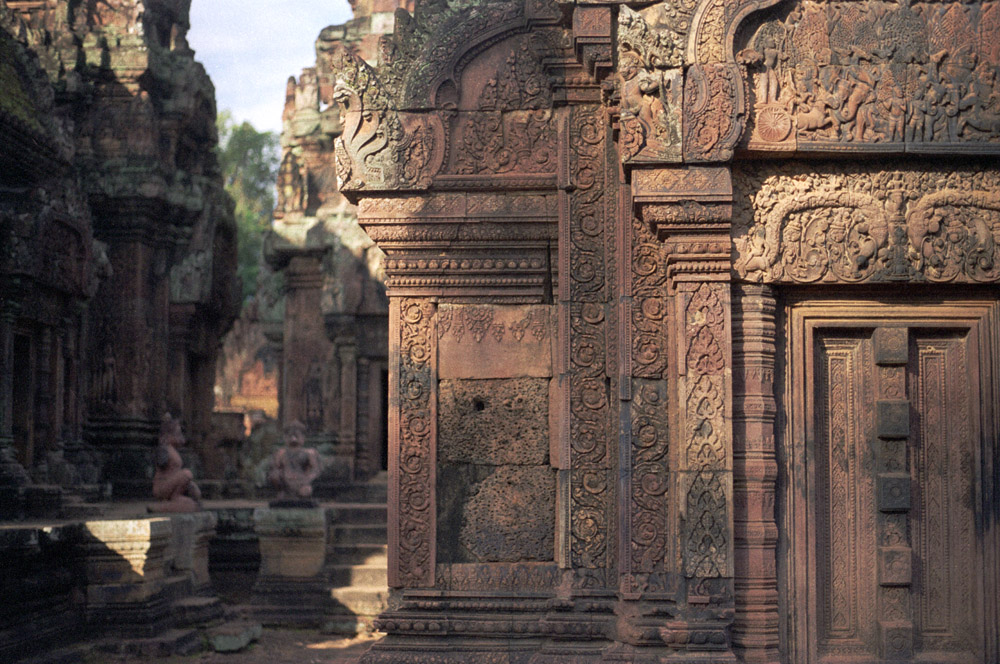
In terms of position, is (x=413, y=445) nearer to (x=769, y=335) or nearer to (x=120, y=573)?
(x=769, y=335)

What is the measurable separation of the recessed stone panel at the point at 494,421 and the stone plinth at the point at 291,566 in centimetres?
661

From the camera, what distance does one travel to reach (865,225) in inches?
234

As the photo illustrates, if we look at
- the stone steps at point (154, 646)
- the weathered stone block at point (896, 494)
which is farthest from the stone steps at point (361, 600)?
the weathered stone block at point (896, 494)

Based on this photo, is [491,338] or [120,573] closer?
[491,338]

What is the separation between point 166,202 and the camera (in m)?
18.5

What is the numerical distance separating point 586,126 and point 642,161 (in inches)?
42.8

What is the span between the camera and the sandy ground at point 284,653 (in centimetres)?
1062

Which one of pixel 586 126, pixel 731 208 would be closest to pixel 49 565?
pixel 586 126

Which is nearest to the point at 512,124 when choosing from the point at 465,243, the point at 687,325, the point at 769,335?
the point at 465,243

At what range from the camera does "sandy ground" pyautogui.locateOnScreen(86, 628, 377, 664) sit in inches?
418

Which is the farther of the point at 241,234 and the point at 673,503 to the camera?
the point at 241,234

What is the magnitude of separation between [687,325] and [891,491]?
4.64ft

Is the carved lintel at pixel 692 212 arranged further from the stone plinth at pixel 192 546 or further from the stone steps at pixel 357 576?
the stone steps at pixel 357 576

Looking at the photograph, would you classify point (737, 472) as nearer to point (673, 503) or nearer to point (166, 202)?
point (673, 503)
